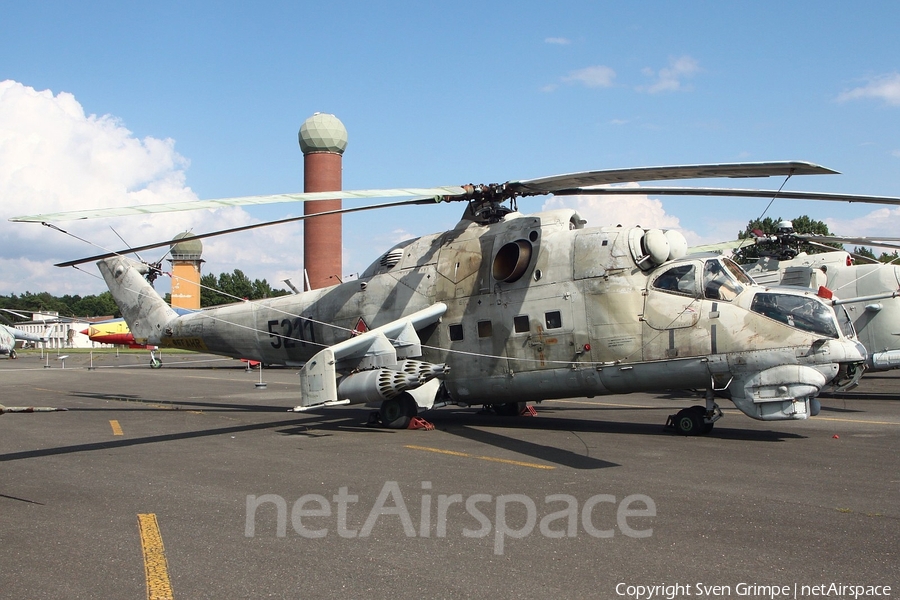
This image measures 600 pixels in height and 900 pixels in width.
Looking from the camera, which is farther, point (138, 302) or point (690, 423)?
point (138, 302)

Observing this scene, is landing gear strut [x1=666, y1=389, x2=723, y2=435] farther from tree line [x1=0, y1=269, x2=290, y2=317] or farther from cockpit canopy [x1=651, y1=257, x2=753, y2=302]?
tree line [x1=0, y1=269, x2=290, y2=317]

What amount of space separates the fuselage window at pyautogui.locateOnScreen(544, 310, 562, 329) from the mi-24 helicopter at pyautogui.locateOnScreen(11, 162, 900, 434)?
20 mm

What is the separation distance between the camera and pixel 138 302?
20.1 m

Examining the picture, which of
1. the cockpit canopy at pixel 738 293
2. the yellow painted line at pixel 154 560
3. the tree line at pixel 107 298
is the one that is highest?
the tree line at pixel 107 298

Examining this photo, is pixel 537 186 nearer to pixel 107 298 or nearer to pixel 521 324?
pixel 521 324

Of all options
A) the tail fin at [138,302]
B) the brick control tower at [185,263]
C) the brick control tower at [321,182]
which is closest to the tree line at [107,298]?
the brick control tower at [185,263]

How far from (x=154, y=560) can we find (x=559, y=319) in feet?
29.2

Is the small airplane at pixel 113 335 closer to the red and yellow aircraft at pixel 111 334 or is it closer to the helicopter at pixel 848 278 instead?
the red and yellow aircraft at pixel 111 334

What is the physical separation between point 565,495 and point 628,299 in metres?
5.59

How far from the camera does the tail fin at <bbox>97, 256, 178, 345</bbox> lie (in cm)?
1986

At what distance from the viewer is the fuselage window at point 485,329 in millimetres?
14117

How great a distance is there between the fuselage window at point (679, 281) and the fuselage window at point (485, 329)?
3.23 m

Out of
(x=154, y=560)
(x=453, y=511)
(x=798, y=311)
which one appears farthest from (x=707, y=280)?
(x=154, y=560)

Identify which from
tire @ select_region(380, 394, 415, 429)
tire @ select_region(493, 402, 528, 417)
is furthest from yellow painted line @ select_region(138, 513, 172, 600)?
tire @ select_region(493, 402, 528, 417)
